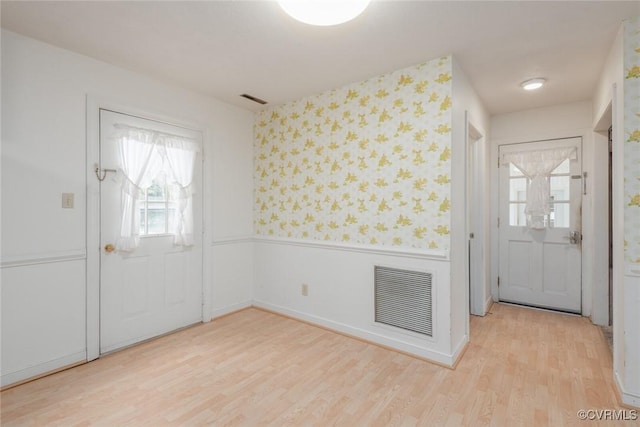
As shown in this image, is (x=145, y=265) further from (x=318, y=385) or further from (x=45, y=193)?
(x=318, y=385)

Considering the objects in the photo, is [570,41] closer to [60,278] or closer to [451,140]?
[451,140]

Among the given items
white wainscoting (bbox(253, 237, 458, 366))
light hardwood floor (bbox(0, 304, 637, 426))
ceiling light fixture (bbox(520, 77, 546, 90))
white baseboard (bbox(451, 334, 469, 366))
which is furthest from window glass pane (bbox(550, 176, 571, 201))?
white wainscoting (bbox(253, 237, 458, 366))

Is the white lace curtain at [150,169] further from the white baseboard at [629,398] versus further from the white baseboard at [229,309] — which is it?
the white baseboard at [629,398]

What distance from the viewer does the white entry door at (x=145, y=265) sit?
104 inches

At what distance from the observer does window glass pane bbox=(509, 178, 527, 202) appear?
12.6ft

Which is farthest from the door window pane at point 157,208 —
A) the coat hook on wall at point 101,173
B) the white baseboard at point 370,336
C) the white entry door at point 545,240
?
the white entry door at point 545,240

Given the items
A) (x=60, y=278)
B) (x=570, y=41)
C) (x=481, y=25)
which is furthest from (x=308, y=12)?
(x=60, y=278)

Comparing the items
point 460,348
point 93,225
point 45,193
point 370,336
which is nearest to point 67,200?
point 45,193

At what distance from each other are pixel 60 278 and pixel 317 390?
2.13 meters

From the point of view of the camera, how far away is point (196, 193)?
333 centimetres

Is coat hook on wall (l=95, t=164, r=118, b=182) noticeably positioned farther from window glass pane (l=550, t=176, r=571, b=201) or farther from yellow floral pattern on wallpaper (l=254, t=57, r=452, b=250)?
window glass pane (l=550, t=176, r=571, b=201)

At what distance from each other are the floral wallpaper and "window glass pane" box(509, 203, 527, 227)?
6.48ft

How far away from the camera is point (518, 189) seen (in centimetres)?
389

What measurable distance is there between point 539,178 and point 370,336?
2.81m
